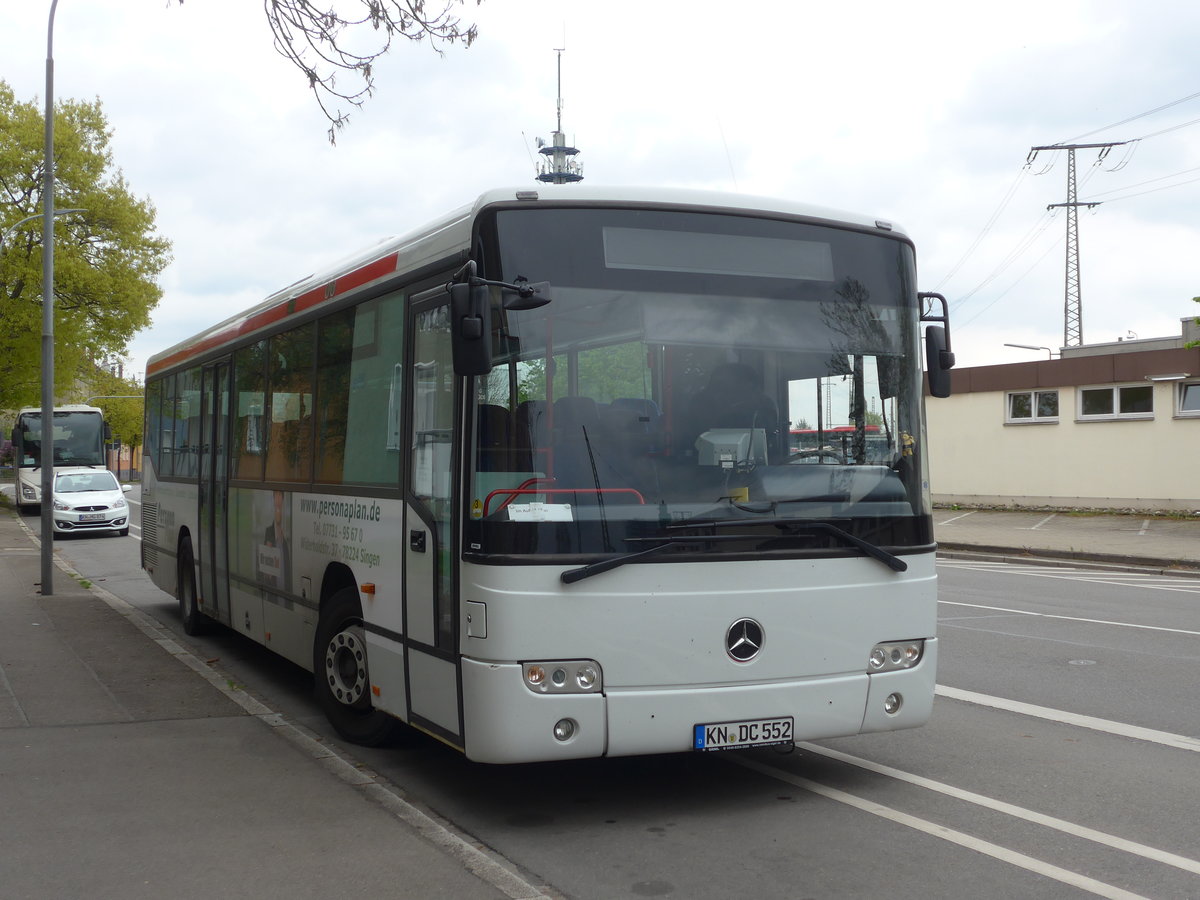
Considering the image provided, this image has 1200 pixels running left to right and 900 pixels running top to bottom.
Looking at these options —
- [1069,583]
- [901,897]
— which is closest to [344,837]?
[901,897]

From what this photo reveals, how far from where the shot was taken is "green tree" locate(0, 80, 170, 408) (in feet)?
132

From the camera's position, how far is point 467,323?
5352 mm

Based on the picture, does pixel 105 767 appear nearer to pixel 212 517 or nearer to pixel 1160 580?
pixel 212 517

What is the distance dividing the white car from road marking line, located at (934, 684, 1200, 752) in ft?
84.1

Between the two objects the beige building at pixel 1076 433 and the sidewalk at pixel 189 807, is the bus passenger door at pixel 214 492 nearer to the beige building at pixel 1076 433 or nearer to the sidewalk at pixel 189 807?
the sidewalk at pixel 189 807

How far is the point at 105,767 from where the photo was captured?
22.2 feet

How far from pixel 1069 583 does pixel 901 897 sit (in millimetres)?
14412

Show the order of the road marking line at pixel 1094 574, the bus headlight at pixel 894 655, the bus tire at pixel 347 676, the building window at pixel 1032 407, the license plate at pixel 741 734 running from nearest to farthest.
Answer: the license plate at pixel 741 734, the bus headlight at pixel 894 655, the bus tire at pixel 347 676, the road marking line at pixel 1094 574, the building window at pixel 1032 407

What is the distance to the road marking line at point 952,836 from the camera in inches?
190

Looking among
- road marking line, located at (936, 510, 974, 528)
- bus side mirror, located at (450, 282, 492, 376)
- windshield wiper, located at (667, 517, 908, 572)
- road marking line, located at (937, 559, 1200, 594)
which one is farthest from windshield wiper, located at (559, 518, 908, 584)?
road marking line, located at (936, 510, 974, 528)

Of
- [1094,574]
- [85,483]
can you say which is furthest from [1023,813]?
[85,483]

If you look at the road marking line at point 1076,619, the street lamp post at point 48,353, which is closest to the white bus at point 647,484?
the road marking line at point 1076,619

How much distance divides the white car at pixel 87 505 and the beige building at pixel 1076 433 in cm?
1985

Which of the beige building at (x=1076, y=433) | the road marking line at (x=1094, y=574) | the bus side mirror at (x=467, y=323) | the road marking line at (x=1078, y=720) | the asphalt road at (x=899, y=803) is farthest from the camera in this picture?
the beige building at (x=1076, y=433)
